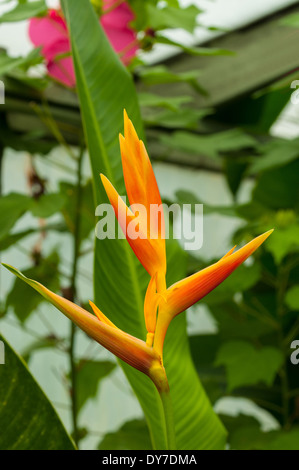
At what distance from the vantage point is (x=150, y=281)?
0.17 metres

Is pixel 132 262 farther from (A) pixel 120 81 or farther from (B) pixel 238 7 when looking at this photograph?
(B) pixel 238 7

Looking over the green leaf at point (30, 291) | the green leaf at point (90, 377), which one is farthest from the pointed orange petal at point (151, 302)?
the green leaf at point (90, 377)

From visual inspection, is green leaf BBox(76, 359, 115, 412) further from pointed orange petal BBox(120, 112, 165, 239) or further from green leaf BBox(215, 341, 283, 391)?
pointed orange petal BBox(120, 112, 165, 239)

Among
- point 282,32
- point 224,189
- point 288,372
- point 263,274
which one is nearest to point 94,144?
point 263,274

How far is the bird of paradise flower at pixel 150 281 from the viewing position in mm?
167

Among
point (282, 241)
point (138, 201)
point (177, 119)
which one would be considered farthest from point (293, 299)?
point (138, 201)

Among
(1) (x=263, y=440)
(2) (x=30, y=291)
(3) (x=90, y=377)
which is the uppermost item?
(2) (x=30, y=291)

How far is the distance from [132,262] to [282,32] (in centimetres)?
98

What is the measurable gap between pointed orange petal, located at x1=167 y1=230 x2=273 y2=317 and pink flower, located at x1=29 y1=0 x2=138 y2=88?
18.8 inches

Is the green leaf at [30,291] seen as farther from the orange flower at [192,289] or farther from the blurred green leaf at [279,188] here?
the orange flower at [192,289]

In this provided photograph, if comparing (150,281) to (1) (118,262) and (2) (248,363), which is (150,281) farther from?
(2) (248,363)

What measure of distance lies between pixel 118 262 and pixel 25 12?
27 centimetres

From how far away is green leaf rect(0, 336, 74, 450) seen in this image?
9.5 inches

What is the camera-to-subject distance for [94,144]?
0.32m
